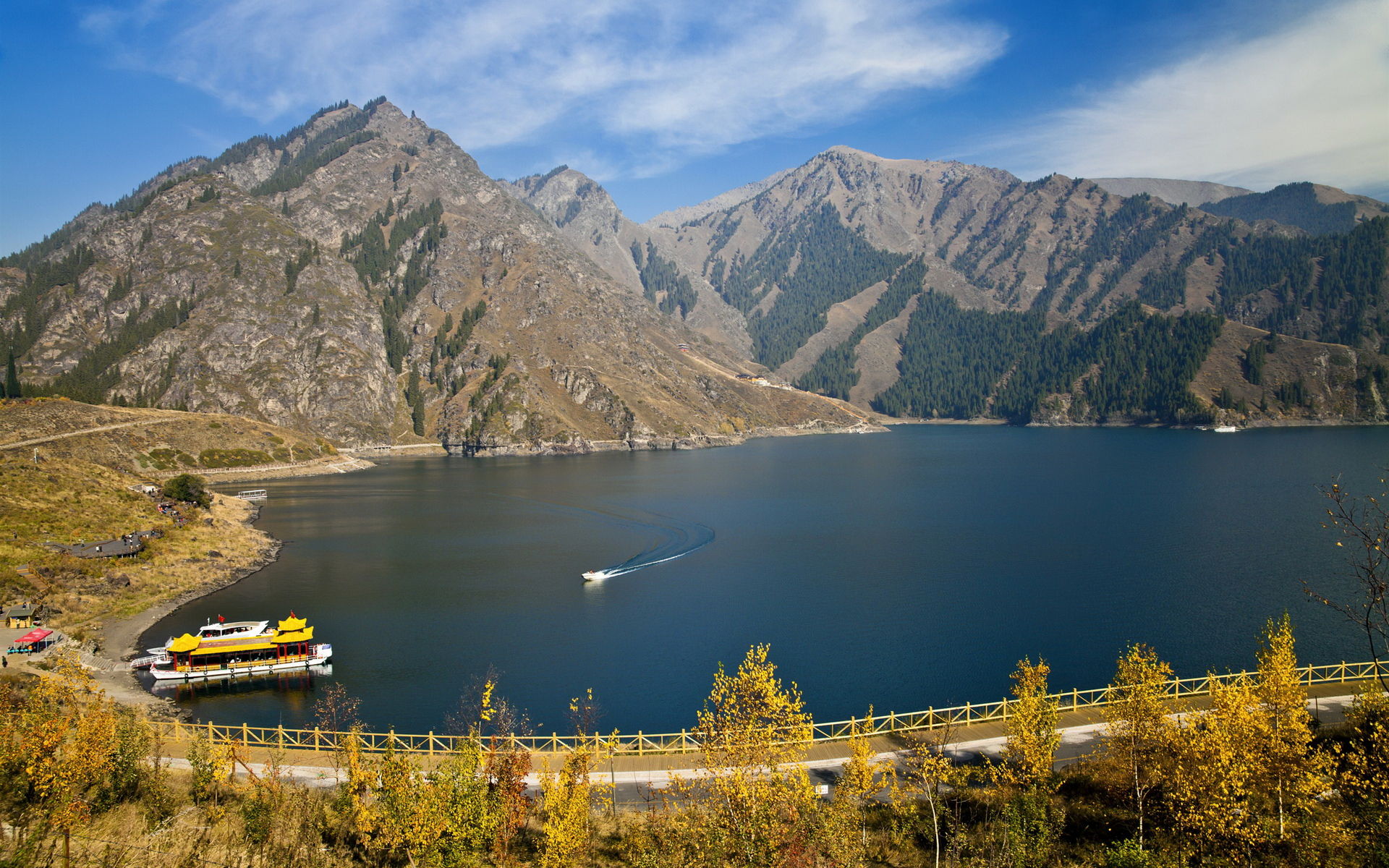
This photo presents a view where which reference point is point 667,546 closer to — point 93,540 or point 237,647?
point 237,647

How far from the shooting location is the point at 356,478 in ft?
636

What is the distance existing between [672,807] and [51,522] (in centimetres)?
9046

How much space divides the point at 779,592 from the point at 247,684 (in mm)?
53016

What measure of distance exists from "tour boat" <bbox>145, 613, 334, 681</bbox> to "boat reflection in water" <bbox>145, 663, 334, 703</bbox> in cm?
37

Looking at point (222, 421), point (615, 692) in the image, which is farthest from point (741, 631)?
point (222, 421)

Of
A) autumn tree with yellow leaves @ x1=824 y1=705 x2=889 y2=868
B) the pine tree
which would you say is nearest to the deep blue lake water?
autumn tree with yellow leaves @ x1=824 y1=705 x2=889 y2=868

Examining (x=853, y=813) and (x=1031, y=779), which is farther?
(x=1031, y=779)

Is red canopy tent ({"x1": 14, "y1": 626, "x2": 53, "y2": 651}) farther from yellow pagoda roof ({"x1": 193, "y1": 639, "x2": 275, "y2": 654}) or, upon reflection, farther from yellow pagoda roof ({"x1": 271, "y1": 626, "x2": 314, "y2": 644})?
yellow pagoda roof ({"x1": 271, "y1": 626, "x2": 314, "y2": 644})

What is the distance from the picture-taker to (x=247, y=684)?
63844mm

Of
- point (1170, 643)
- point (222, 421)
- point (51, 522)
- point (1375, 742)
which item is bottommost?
point (1170, 643)

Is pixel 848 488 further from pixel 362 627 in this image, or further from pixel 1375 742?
pixel 1375 742

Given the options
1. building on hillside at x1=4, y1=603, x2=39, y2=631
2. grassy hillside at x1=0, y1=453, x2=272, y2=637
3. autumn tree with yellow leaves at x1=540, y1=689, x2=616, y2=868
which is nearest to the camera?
autumn tree with yellow leaves at x1=540, y1=689, x2=616, y2=868

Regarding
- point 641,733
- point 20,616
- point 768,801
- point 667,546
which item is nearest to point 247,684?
point 20,616

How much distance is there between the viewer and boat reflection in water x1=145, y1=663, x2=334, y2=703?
199ft
